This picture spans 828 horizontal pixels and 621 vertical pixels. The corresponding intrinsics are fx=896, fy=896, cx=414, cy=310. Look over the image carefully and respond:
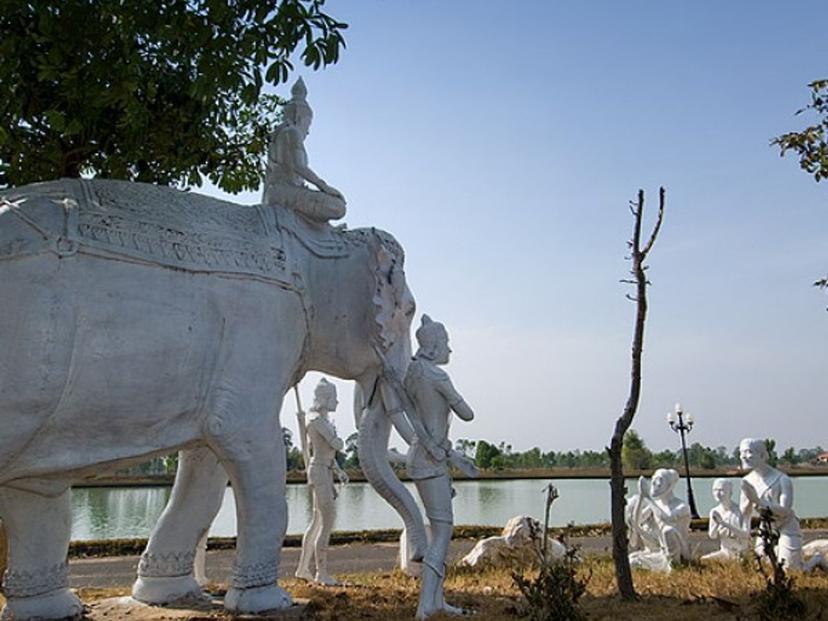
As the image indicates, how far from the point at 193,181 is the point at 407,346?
121 inches

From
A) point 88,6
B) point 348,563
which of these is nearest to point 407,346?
point 88,6

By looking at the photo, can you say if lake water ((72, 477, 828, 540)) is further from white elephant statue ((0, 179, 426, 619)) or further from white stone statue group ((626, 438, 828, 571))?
white elephant statue ((0, 179, 426, 619))

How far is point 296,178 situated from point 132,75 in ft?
4.72

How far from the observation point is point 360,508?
23188 millimetres

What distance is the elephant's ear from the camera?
6801 millimetres

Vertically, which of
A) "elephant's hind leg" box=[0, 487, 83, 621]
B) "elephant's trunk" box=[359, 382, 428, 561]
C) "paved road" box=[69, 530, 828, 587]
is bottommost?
"paved road" box=[69, 530, 828, 587]

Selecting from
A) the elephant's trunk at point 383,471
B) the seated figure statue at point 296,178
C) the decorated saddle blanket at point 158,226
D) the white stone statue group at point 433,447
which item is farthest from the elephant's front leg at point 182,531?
the seated figure statue at point 296,178

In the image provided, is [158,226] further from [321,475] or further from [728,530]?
[728,530]

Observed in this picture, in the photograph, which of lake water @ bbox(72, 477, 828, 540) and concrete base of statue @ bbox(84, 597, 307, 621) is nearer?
concrete base of statue @ bbox(84, 597, 307, 621)

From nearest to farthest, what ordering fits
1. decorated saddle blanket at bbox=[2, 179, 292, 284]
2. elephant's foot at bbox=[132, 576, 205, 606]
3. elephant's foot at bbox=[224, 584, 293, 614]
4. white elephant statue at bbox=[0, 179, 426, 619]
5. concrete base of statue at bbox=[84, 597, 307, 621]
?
1. white elephant statue at bbox=[0, 179, 426, 619]
2. decorated saddle blanket at bbox=[2, 179, 292, 284]
3. elephant's foot at bbox=[224, 584, 293, 614]
4. concrete base of statue at bbox=[84, 597, 307, 621]
5. elephant's foot at bbox=[132, 576, 205, 606]

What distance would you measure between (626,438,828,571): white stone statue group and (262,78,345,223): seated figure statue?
16.8 feet

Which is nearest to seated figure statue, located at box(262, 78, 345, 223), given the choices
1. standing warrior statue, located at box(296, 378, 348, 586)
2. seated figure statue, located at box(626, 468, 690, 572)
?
standing warrior statue, located at box(296, 378, 348, 586)

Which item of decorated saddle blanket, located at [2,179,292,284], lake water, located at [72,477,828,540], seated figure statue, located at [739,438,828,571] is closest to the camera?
decorated saddle blanket, located at [2,179,292,284]

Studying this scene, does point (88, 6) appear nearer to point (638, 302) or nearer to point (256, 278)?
point (256, 278)
